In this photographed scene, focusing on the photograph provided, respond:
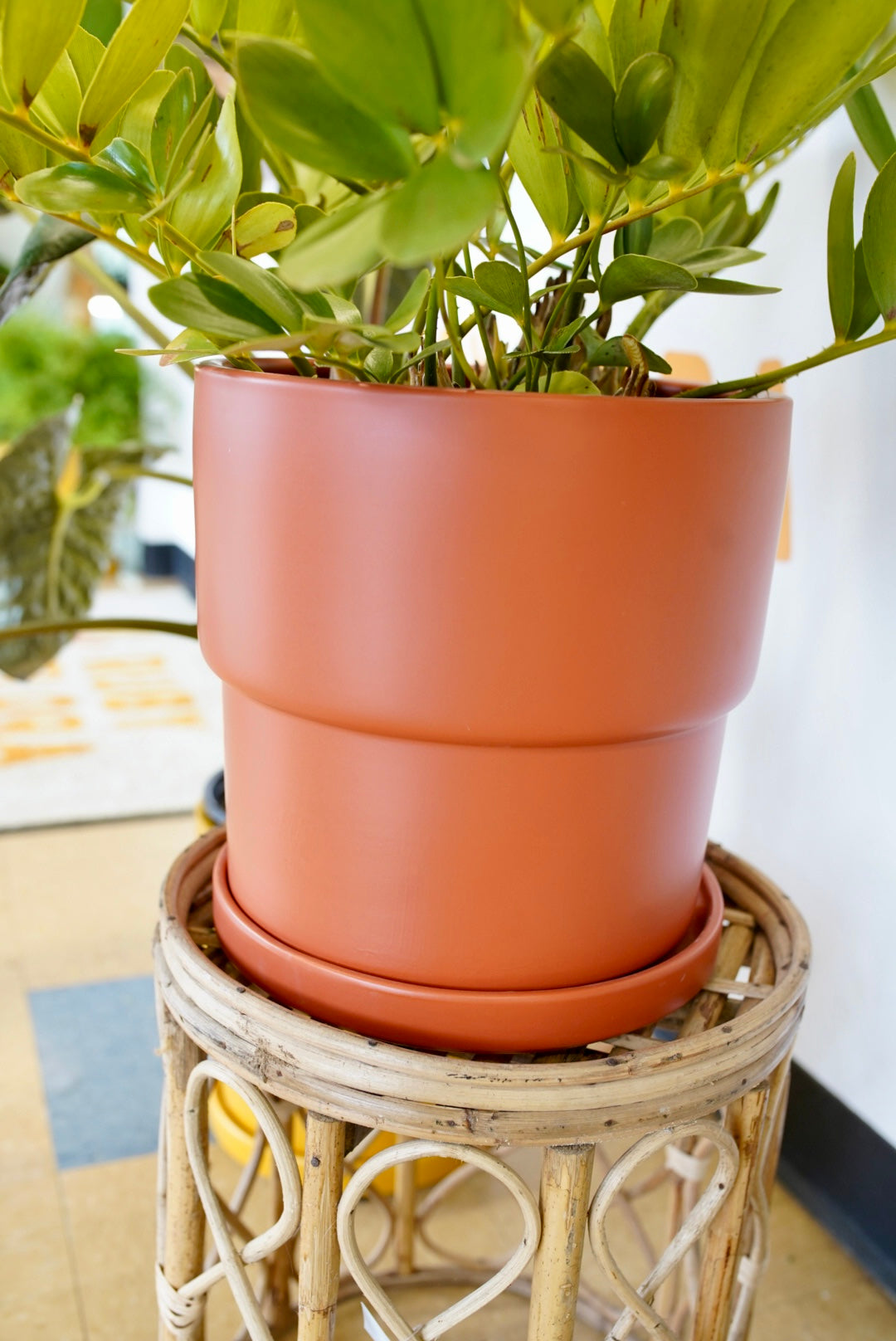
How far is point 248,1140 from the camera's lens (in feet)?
3.21

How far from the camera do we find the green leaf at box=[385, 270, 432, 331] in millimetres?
424

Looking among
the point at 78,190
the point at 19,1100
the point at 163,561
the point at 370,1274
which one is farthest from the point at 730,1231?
the point at 163,561

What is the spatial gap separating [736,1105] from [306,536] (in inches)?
13.2

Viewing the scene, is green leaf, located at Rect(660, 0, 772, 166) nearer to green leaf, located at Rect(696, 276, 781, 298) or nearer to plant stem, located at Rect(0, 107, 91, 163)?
green leaf, located at Rect(696, 276, 781, 298)

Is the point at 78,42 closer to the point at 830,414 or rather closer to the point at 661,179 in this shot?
the point at 661,179

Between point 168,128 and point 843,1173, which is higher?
point 168,128

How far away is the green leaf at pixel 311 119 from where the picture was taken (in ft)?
1.01

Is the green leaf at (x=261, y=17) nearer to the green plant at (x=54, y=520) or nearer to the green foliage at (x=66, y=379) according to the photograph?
the green plant at (x=54, y=520)

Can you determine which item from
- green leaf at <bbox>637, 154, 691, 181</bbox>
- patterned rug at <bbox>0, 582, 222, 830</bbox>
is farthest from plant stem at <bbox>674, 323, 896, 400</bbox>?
patterned rug at <bbox>0, 582, 222, 830</bbox>

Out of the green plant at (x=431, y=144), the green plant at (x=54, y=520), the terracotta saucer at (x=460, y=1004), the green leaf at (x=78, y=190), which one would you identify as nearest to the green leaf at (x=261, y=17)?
the green plant at (x=431, y=144)

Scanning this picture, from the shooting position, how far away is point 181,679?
2600mm

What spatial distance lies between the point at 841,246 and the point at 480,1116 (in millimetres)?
387

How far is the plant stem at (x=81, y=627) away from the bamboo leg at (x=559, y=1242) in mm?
548

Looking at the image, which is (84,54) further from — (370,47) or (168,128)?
(370,47)
